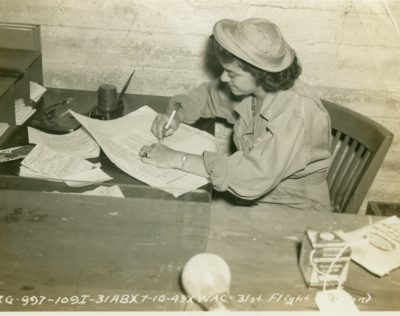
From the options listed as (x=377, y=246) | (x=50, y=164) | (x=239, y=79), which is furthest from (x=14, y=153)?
(x=377, y=246)

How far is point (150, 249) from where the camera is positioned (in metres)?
1.24

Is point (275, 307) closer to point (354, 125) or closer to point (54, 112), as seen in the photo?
point (354, 125)

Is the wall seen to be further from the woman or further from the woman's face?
the woman's face

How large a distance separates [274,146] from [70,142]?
2.59 ft

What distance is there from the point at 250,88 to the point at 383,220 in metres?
0.71

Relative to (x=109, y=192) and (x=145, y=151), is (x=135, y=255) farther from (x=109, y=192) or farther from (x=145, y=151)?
(x=145, y=151)

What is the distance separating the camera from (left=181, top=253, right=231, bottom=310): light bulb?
42.2 inches

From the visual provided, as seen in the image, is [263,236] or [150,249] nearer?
[150,249]

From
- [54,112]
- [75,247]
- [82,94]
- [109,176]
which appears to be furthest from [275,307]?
[82,94]

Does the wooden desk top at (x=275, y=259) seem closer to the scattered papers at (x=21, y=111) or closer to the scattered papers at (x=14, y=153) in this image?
the scattered papers at (x=14, y=153)

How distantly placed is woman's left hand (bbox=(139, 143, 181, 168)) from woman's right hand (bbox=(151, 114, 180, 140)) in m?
0.16

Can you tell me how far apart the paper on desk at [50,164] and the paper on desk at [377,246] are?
929 mm

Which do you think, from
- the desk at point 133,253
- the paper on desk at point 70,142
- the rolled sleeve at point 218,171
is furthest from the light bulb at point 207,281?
the paper on desk at point 70,142

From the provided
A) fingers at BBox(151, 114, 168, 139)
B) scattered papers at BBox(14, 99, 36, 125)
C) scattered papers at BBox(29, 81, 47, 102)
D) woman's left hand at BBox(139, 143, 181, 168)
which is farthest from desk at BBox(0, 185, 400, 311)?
scattered papers at BBox(29, 81, 47, 102)
